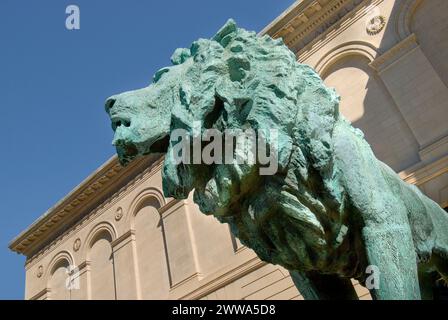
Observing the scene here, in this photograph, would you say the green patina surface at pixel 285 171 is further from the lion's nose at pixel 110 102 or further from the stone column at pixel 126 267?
the stone column at pixel 126 267

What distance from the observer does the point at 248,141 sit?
2.03 meters

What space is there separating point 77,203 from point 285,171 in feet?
62.1

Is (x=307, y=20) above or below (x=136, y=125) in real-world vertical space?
above

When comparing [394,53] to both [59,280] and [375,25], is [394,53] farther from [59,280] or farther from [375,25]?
[59,280]

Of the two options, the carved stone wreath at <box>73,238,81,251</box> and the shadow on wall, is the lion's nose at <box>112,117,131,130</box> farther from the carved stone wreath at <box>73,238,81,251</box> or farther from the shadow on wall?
the carved stone wreath at <box>73,238,81,251</box>

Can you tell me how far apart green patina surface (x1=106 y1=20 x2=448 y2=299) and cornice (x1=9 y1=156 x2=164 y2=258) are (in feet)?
48.9

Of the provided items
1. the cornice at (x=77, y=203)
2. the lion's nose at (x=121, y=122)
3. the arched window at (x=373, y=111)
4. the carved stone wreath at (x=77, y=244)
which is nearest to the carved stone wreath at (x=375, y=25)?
the arched window at (x=373, y=111)

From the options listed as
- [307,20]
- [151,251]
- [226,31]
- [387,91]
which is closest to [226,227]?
[151,251]

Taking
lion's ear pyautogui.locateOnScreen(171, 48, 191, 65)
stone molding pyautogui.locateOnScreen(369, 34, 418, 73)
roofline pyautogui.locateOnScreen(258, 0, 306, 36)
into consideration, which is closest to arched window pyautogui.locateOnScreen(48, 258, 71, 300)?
roofline pyautogui.locateOnScreen(258, 0, 306, 36)

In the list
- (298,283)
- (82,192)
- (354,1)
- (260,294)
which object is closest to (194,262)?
(260,294)

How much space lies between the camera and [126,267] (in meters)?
17.1

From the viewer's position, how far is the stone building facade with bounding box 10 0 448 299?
11336mm

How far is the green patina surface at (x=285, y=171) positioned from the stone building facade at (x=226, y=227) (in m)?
9.01

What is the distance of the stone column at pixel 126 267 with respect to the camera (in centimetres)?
1656
